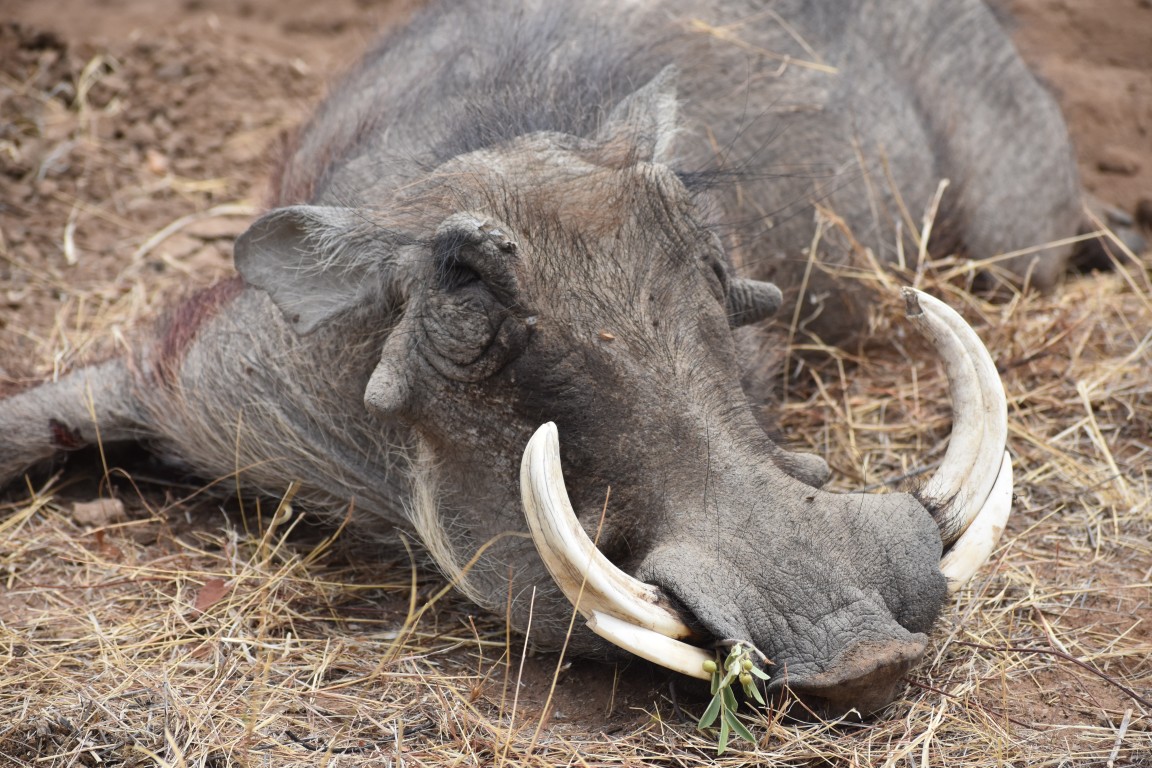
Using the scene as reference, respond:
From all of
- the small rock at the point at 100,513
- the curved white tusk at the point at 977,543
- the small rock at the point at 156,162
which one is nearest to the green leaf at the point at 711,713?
the curved white tusk at the point at 977,543

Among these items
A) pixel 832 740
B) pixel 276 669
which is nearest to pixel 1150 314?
pixel 832 740

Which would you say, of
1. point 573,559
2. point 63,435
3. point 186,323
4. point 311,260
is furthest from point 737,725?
point 63,435

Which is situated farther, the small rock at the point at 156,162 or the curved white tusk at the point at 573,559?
the small rock at the point at 156,162

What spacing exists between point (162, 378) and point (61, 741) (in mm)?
1288

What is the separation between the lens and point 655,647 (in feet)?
7.27

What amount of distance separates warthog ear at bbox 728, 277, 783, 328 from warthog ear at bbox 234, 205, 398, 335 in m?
0.80

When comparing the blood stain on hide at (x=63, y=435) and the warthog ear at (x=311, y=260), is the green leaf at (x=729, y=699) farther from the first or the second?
the blood stain on hide at (x=63, y=435)

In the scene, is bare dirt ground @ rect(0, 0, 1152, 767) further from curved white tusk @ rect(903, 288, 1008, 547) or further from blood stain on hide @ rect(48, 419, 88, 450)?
curved white tusk @ rect(903, 288, 1008, 547)

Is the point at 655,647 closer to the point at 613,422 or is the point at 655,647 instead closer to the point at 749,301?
the point at 613,422

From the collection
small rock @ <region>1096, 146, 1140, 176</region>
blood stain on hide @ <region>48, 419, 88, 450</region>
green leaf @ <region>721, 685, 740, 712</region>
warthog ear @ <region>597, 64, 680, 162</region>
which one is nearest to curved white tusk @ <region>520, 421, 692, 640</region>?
green leaf @ <region>721, 685, 740, 712</region>

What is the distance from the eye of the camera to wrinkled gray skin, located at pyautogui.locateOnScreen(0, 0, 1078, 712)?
2346 millimetres

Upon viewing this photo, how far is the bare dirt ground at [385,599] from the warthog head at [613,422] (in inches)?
7.8

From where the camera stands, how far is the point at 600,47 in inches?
140

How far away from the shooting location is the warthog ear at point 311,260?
2.79 meters
